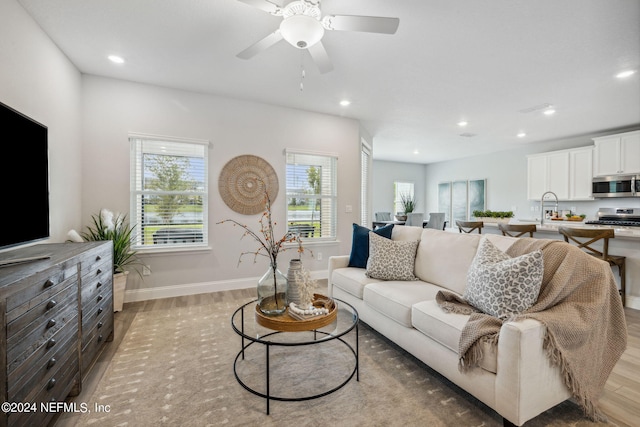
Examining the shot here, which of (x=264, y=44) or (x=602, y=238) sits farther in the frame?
(x=602, y=238)

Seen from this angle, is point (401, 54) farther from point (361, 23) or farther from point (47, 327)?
point (47, 327)

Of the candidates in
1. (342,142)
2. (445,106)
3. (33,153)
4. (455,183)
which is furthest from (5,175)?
(455,183)

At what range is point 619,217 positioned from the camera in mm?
5215

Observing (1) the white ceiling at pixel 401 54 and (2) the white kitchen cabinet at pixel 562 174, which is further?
(2) the white kitchen cabinet at pixel 562 174

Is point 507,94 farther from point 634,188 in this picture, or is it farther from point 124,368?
point 124,368

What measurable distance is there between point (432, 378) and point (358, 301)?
870 mm

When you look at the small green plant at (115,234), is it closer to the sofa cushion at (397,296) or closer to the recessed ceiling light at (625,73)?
the sofa cushion at (397,296)

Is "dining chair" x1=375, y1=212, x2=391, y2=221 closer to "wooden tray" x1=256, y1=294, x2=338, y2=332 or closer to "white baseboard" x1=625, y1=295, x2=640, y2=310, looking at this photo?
"white baseboard" x1=625, y1=295, x2=640, y2=310

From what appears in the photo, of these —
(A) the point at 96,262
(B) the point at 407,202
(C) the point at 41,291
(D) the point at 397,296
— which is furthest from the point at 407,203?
(C) the point at 41,291

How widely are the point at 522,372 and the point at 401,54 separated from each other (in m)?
2.74

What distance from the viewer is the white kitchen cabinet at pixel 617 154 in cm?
483

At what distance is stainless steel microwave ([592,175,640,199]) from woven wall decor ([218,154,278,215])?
19.2ft

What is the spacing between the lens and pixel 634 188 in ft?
15.9

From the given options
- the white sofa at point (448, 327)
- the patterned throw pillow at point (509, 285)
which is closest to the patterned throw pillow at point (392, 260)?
the white sofa at point (448, 327)
